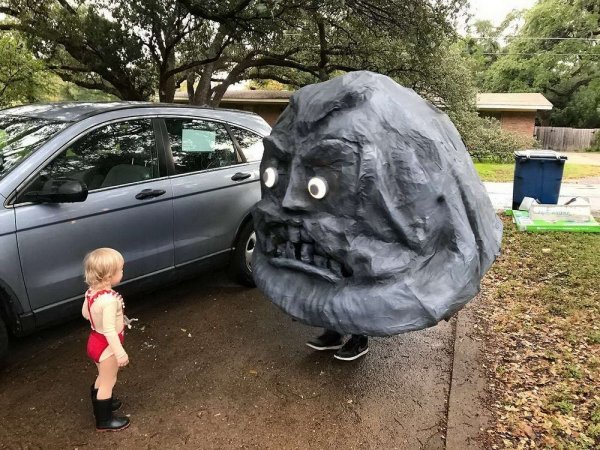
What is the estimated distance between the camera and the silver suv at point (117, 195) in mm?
3203

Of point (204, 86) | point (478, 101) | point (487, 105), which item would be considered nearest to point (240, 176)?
point (204, 86)

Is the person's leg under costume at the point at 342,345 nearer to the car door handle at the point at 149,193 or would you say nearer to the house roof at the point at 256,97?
the car door handle at the point at 149,193

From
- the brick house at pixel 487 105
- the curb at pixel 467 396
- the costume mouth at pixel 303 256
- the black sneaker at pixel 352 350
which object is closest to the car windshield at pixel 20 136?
the costume mouth at pixel 303 256

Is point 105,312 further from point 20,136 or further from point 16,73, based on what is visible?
point 16,73

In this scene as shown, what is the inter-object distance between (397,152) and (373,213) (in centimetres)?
35

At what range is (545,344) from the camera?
3.98 metres

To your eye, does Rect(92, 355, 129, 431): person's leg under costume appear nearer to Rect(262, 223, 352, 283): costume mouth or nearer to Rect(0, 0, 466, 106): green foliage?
Rect(262, 223, 352, 283): costume mouth

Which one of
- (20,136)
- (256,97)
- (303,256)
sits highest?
(256,97)

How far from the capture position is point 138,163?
4.01 meters

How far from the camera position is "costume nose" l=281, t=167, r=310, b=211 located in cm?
259

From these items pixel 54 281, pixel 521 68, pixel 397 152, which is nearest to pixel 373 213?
pixel 397 152

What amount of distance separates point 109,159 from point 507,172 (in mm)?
14861

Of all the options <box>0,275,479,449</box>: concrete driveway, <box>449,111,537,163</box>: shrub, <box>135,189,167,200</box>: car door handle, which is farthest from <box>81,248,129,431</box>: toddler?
<box>449,111,537,163</box>: shrub

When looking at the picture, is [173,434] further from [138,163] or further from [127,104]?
[127,104]
